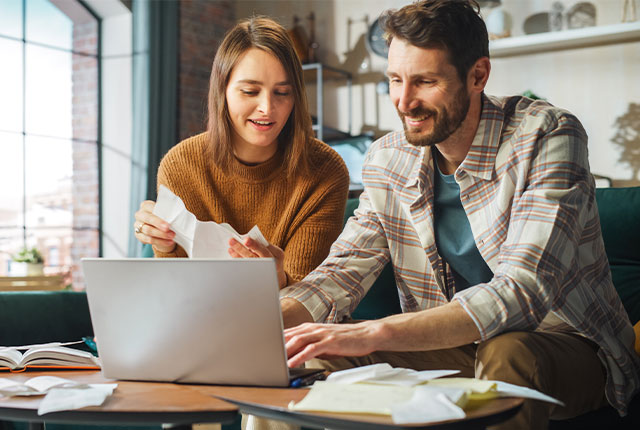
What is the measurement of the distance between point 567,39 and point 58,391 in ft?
12.8

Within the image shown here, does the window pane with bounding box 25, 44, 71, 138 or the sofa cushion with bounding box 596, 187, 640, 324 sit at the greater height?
the window pane with bounding box 25, 44, 71, 138

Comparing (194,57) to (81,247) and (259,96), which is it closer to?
(81,247)

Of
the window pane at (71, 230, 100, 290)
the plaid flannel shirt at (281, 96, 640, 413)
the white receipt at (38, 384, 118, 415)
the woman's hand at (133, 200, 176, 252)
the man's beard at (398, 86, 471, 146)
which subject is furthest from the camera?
the window pane at (71, 230, 100, 290)

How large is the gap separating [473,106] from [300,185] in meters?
0.56

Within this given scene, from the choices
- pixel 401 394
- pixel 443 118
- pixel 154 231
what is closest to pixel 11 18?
pixel 154 231

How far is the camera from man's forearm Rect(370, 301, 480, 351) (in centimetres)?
117

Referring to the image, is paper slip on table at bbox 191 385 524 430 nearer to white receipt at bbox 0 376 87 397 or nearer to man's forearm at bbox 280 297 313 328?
white receipt at bbox 0 376 87 397

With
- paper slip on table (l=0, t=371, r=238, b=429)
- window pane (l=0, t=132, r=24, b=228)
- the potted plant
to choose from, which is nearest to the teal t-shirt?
paper slip on table (l=0, t=371, r=238, b=429)

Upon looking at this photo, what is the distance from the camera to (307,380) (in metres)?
1.08

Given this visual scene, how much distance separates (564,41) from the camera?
427cm

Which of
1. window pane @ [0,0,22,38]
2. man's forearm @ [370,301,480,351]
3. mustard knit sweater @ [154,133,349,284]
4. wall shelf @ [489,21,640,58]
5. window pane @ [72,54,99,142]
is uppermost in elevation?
window pane @ [0,0,22,38]

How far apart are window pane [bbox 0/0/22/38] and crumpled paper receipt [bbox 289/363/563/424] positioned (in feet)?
12.8

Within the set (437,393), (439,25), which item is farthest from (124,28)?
(437,393)

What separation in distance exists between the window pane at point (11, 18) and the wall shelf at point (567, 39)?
9.44ft
